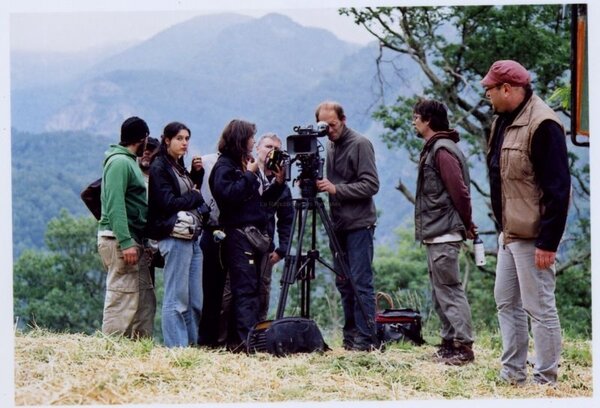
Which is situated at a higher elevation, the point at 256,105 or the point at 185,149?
the point at 256,105

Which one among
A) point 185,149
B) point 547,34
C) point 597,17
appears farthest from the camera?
point 547,34

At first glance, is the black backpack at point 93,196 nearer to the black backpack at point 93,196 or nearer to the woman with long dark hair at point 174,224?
the black backpack at point 93,196

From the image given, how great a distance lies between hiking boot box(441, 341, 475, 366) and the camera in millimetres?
5516

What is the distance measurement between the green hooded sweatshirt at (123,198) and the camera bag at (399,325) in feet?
5.76

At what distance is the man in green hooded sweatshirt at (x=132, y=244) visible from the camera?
5562 mm

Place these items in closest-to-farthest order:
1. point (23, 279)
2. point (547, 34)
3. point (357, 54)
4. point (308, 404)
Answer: point (308, 404)
point (547, 34)
point (23, 279)
point (357, 54)

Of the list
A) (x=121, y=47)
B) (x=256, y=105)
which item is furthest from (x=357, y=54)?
(x=121, y=47)

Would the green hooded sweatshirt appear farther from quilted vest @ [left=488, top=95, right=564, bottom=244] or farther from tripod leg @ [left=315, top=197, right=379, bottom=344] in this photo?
quilted vest @ [left=488, top=95, right=564, bottom=244]

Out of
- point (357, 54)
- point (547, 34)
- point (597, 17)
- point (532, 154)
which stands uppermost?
point (357, 54)

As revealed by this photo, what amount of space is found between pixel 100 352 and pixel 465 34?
11318 millimetres

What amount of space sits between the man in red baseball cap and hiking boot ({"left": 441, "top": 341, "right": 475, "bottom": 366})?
0.53 m

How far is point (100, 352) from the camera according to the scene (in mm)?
5164

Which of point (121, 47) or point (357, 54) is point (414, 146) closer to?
point (357, 54)

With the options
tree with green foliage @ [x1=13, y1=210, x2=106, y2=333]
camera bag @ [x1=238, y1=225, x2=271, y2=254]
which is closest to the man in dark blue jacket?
camera bag @ [x1=238, y1=225, x2=271, y2=254]
